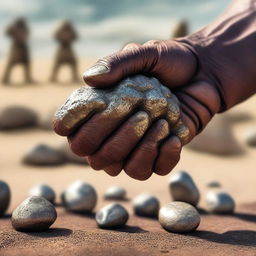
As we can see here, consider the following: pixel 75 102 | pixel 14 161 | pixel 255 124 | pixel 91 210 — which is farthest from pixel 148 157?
pixel 255 124

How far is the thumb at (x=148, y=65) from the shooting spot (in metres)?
1.85

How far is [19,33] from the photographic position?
1134 centimetres

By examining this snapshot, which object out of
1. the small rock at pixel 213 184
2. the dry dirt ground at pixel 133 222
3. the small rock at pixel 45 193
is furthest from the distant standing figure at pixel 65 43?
the small rock at pixel 45 193

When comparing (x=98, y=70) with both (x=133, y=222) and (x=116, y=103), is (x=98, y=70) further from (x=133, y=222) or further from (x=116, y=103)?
(x=133, y=222)

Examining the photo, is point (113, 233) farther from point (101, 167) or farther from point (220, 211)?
point (220, 211)

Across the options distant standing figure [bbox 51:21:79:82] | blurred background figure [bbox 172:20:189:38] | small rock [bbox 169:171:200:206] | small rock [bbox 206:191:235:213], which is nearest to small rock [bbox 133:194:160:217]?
small rock [bbox 169:171:200:206]

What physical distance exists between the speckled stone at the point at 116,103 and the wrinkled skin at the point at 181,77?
29 millimetres

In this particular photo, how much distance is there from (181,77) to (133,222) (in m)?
0.69

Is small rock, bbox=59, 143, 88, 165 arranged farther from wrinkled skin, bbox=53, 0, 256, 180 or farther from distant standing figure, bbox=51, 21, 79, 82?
distant standing figure, bbox=51, 21, 79, 82

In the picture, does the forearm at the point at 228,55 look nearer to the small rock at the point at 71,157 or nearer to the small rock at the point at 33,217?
the small rock at the point at 33,217

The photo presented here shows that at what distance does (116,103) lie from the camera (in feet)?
6.07

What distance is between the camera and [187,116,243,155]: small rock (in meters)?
5.97

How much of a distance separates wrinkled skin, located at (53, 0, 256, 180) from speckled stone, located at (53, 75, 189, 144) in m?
0.03

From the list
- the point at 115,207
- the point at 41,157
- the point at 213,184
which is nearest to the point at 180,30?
the point at 41,157
